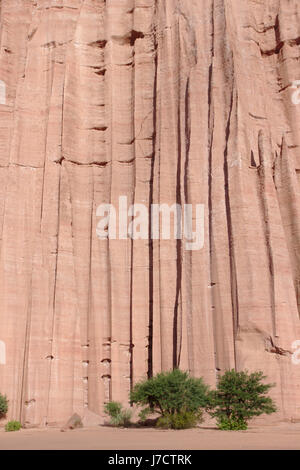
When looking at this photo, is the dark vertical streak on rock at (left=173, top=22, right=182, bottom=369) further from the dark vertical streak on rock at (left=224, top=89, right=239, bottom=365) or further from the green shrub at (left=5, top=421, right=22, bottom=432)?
the green shrub at (left=5, top=421, right=22, bottom=432)

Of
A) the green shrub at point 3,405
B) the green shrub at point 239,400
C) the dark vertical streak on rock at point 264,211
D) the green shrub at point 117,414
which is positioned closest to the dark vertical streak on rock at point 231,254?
the dark vertical streak on rock at point 264,211

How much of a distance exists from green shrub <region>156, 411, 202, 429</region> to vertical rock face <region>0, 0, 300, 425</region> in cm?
263

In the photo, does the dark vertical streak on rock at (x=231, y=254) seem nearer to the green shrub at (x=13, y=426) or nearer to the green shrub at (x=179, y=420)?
the green shrub at (x=179, y=420)

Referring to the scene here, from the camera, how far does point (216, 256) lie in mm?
18328

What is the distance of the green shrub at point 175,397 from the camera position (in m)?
14.7

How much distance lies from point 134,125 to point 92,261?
19.7 ft

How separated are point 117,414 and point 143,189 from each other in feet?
28.0

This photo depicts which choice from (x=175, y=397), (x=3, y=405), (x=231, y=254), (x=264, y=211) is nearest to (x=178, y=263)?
(x=231, y=254)

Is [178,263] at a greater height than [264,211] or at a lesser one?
lesser

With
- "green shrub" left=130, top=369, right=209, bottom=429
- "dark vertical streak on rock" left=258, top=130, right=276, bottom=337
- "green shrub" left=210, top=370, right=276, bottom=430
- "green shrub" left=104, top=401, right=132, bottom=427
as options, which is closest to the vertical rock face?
"dark vertical streak on rock" left=258, top=130, right=276, bottom=337

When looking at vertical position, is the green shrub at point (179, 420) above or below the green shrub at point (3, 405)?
below

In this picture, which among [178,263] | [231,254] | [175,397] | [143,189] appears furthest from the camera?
[143,189]

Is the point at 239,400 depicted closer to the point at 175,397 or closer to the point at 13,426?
the point at 175,397

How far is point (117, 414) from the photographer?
57.3ft
